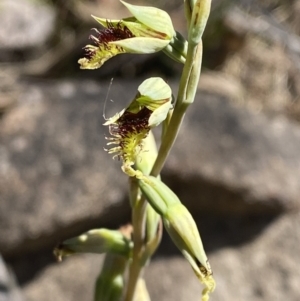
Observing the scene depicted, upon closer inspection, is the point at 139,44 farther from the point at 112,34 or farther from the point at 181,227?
the point at 181,227

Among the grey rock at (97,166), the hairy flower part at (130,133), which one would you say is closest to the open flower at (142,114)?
the hairy flower part at (130,133)

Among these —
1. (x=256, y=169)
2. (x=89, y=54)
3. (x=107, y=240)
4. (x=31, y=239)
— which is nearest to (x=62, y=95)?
(x=31, y=239)

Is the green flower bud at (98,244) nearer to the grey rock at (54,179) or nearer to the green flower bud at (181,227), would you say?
the green flower bud at (181,227)

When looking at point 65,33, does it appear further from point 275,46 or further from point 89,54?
point 89,54

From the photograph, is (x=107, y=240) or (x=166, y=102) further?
(x=107, y=240)

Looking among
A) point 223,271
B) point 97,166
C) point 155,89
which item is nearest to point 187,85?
point 155,89
